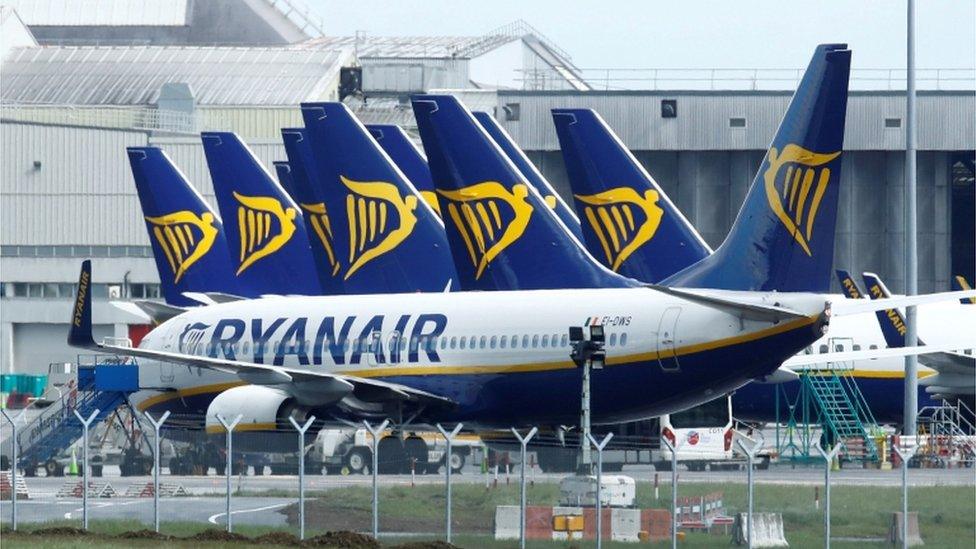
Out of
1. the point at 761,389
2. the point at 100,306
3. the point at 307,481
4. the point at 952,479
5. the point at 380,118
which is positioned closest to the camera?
the point at 307,481

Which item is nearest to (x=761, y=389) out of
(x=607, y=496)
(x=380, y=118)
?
(x=607, y=496)

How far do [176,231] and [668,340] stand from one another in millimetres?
24935

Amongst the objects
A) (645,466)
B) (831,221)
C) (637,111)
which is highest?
(637,111)

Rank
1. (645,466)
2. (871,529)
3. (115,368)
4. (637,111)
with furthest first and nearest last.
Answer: (637,111), (115,368), (645,466), (871,529)

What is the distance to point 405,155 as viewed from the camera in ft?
194

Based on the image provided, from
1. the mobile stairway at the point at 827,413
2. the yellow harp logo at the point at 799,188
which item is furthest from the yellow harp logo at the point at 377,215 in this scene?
the yellow harp logo at the point at 799,188

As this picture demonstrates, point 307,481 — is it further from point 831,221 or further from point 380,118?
point 380,118

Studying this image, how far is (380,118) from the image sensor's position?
101625mm

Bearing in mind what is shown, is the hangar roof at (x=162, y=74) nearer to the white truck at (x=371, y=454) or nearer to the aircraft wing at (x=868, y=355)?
the white truck at (x=371, y=454)

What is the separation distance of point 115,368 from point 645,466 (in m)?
14.9

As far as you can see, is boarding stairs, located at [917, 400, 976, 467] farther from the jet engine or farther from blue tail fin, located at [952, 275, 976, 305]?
the jet engine

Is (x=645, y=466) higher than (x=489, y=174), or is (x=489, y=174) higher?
(x=489, y=174)

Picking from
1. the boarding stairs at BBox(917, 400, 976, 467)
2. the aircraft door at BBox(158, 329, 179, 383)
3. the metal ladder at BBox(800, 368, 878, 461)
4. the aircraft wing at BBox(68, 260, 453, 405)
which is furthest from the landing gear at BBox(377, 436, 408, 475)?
the metal ladder at BBox(800, 368, 878, 461)

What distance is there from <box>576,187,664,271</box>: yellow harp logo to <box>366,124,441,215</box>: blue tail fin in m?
11.9
